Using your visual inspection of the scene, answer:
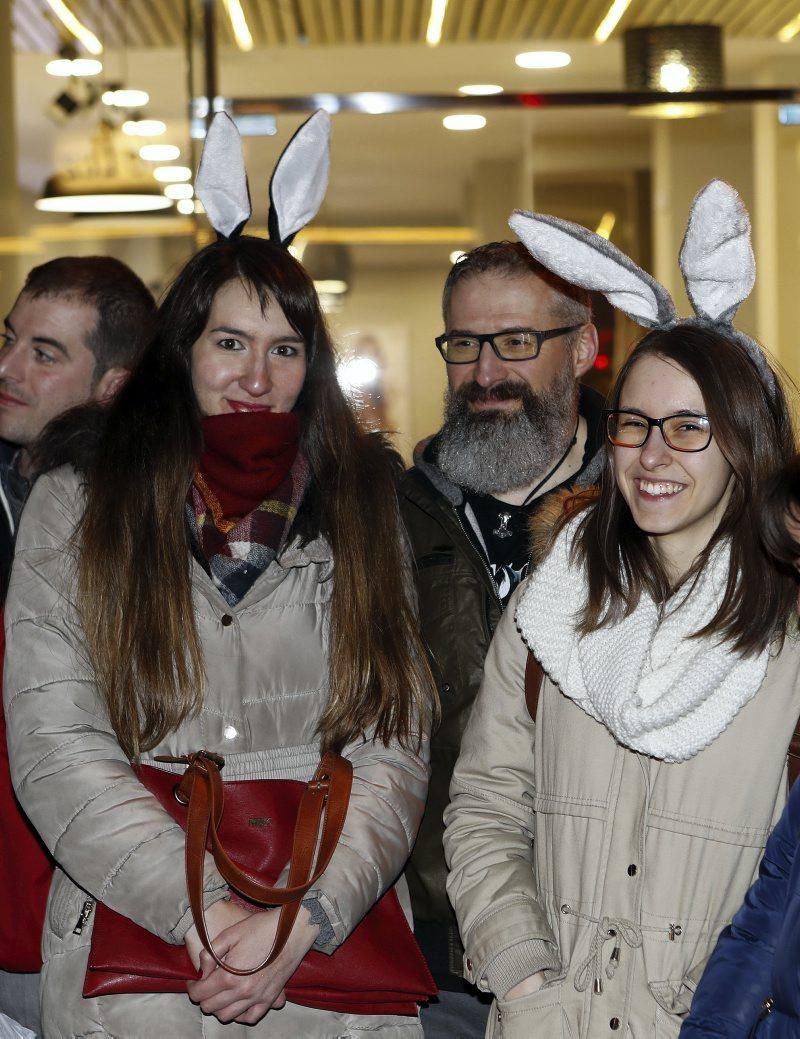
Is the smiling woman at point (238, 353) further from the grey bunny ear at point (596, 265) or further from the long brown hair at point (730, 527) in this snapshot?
the long brown hair at point (730, 527)

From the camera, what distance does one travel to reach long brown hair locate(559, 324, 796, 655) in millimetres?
2152

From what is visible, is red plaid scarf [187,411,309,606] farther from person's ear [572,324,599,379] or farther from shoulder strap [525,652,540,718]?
person's ear [572,324,599,379]

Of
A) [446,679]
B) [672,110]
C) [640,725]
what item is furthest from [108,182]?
[640,725]

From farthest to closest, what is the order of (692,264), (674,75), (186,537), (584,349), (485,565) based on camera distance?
(674,75) < (584,349) < (485,565) < (186,537) < (692,264)

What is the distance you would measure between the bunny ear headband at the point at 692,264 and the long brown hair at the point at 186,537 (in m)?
0.52

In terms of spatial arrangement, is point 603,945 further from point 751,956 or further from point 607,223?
point 607,223

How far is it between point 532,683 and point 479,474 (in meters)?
0.64

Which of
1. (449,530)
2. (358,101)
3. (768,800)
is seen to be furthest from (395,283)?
(768,800)

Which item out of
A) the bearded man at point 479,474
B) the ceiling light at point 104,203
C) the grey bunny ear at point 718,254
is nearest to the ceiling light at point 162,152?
the ceiling light at point 104,203

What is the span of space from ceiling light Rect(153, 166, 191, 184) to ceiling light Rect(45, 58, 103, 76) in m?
0.52

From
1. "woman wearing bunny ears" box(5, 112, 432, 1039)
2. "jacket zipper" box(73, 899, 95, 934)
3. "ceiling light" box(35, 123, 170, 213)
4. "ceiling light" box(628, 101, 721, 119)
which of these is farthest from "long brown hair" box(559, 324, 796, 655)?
"ceiling light" box(35, 123, 170, 213)

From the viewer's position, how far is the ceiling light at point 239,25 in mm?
6121

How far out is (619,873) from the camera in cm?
211

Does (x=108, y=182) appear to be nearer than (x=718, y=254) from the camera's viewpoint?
No
